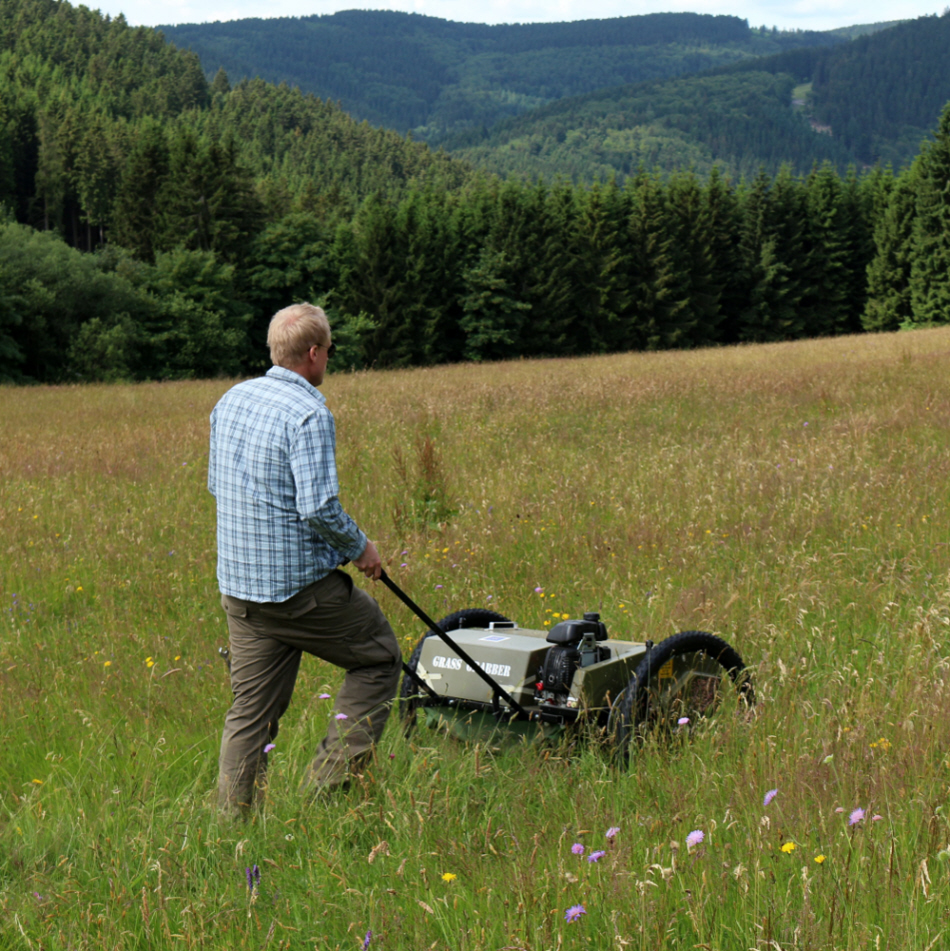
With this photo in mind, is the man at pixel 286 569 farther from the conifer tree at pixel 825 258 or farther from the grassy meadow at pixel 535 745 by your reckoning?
the conifer tree at pixel 825 258

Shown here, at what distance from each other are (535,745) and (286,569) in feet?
3.77

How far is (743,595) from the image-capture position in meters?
5.08

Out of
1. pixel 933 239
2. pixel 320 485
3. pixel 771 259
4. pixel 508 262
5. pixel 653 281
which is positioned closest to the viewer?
pixel 320 485

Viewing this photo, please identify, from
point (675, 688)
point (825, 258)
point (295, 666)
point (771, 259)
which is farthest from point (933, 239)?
point (295, 666)

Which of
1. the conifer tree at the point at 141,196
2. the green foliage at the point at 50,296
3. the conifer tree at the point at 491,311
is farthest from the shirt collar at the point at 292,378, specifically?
the conifer tree at the point at 141,196

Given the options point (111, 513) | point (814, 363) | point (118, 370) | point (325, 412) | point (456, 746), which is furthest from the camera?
point (118, 370)

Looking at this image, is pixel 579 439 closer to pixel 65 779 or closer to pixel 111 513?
pixel 111 513

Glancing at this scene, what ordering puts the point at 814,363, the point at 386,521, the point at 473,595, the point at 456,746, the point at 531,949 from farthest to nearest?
the point at 814,363 → the point at 386,521 → the point at 473,595 → the point at 456,746 → the point at 531,949

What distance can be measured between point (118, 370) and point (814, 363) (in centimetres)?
2711

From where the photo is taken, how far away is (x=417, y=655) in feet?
13.0

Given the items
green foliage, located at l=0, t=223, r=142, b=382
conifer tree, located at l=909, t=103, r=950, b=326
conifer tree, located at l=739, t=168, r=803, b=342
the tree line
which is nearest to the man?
green foliage, located at l=0, t=223, r=142, b=382

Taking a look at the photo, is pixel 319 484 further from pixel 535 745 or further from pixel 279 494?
pixel 535 745

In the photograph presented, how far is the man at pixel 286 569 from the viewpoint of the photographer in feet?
10.7

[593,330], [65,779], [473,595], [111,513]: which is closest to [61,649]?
[65,779]
